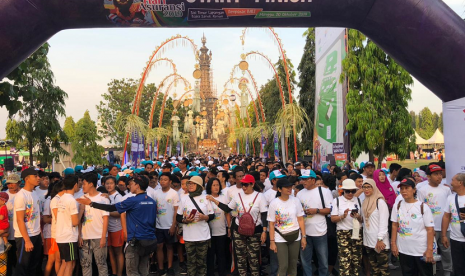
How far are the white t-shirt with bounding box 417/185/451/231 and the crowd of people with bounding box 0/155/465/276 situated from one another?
0.02 metres

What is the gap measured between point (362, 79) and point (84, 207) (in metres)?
14.4

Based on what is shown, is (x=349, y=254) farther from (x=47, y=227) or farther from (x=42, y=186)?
(x=42, y=186)

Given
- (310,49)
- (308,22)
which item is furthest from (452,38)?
(310,49)

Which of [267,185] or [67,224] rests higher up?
[267,185]

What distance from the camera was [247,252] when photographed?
6945mm

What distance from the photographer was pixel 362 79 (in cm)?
1786

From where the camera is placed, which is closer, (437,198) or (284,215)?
(284,215)

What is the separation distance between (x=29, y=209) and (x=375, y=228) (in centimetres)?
557

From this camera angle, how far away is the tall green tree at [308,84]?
95.9 feet

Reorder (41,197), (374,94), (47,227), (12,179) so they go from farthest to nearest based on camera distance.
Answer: (374,94)
(41,197)
(47,227)
(12,179)

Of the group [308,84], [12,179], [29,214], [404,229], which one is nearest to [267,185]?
[404,229]

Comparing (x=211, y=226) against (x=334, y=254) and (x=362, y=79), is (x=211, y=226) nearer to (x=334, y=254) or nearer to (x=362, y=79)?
(x=334, y=254)

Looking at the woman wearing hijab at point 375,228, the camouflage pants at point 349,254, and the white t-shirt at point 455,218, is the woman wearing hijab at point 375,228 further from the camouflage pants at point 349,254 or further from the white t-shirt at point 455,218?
the white t-shirt at point 455,218

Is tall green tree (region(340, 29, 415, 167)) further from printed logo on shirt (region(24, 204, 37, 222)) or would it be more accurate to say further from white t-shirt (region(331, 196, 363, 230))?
printed logo on shirt (region(24, 204, 37, 222))
